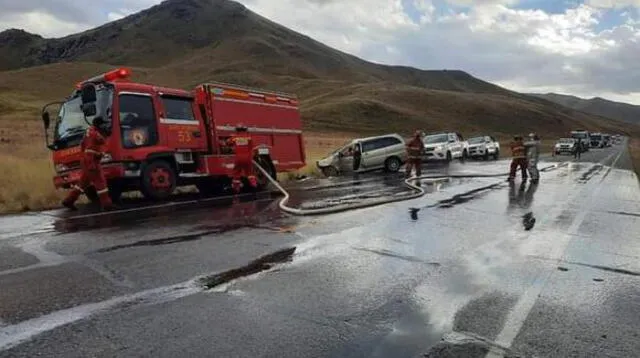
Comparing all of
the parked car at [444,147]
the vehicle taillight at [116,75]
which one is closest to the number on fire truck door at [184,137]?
the vehicle taillight at [116,75]

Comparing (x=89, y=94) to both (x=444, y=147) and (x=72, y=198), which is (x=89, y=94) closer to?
(x=72, y=198)

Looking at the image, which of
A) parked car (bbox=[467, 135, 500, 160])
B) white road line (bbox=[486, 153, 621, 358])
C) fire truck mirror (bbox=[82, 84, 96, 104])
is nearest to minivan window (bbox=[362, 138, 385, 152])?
parked car (bbox=[467, 135, 500, 160])

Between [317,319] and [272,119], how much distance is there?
13.0 meters

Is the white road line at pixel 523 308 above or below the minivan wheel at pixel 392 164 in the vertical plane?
below

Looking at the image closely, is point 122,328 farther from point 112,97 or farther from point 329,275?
point 112,97

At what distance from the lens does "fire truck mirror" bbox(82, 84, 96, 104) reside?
41.7ft

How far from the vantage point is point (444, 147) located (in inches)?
1346

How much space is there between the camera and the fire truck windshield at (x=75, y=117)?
13.0 m

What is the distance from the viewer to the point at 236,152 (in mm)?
15266

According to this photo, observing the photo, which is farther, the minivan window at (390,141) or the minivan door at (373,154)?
the minivan window at (390,141)

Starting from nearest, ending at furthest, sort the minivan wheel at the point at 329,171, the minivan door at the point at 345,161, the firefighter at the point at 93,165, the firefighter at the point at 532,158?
the firefighter at the point at 93,165 < the firefighter at the point at 532,158 < the minivan wheel at the point at 329,171 < the minivan door at the point at 345,161

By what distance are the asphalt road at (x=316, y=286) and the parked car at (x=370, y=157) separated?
14.7m

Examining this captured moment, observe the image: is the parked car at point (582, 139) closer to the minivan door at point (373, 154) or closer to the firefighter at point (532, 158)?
the minivan door at point (373, 154)

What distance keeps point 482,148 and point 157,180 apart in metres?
28.8
